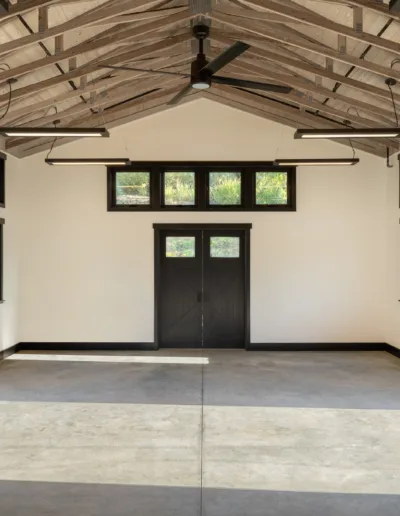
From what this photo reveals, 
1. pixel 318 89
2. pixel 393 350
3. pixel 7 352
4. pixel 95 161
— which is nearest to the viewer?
pixel 318 89

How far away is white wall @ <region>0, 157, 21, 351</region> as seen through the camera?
815 cm

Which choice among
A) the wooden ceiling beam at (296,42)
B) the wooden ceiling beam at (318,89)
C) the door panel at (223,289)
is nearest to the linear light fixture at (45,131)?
the wooden ceiling beam at (296,42)

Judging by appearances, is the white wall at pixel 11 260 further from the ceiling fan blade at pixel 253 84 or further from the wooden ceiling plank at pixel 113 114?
the ceiling fan blade at pixel 253 84

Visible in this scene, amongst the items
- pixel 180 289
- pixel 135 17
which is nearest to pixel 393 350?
pixel 180 289

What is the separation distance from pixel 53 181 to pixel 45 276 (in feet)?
5.44

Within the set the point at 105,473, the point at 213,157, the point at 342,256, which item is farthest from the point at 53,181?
the point at 105,473

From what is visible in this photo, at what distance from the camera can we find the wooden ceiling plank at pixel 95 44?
545 cm

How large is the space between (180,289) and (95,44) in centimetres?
455

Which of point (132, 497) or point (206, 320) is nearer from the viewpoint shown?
point (132, 497)

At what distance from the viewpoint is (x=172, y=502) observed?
331 cm

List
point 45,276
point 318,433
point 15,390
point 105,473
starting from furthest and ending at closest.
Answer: point 45,276, point 15,390, point 318,433, point 105,473

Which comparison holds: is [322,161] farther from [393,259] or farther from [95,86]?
[95,86]

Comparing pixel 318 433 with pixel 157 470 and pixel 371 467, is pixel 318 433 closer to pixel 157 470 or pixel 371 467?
pixel 371 467

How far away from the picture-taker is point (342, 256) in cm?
882
